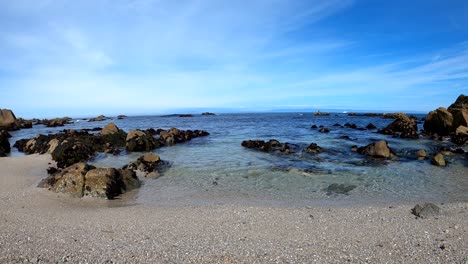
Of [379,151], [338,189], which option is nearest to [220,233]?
[338,189]

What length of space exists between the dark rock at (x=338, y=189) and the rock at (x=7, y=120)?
57870 mm

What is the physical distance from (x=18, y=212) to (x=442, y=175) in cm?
1895

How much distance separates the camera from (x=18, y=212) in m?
9.25

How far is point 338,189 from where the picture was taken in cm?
1270

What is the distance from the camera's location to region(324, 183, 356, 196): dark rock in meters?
12.3

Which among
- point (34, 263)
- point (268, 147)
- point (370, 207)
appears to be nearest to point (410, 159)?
point (268, 147)

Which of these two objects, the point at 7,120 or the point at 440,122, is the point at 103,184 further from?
the point at 7,120

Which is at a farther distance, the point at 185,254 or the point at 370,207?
the point at 370,207

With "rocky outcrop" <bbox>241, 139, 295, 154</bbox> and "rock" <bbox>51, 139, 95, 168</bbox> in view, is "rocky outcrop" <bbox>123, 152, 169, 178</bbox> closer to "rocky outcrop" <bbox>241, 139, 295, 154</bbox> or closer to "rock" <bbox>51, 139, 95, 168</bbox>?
"rock" <bbox>51, 139, 95, 168</bbox>

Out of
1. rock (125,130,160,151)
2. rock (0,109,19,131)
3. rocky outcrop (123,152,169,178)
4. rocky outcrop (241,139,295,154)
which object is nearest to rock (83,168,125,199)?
rocky outcrop (123,152,169,178)

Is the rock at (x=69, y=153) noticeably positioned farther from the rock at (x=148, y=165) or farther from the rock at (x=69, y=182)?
the rock at (x=69, y=182)

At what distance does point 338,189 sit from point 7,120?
6009 cm

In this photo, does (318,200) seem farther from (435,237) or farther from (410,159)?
(410,159)

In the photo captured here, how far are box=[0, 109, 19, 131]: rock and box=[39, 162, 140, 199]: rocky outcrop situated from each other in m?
49.8
